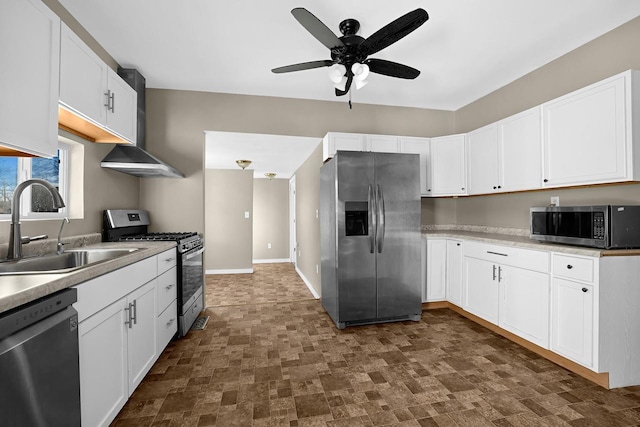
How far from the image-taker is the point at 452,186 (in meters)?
3.63

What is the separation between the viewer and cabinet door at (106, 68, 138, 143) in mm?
2311

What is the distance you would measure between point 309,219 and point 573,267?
11.1 ft

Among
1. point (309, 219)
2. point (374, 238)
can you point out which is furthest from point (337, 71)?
point (309, 219)

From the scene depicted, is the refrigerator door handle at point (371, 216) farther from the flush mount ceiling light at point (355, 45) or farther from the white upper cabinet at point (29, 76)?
the white upper cabinet at point (29, 76)

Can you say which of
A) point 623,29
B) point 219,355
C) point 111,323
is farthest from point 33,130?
point 623,29

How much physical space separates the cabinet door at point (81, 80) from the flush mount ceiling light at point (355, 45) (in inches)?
49.9

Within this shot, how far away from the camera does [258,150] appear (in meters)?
4.58

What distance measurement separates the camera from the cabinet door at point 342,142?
341 cm

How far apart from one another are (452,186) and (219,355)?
315 cm

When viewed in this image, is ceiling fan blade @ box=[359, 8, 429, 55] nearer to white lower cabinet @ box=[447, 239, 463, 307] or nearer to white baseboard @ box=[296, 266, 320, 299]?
white lower cabinet @ box=[447, 239, 463, 307]

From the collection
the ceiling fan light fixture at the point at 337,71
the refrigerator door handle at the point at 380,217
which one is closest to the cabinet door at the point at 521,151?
the refrigerator door handle at the point at 380,217

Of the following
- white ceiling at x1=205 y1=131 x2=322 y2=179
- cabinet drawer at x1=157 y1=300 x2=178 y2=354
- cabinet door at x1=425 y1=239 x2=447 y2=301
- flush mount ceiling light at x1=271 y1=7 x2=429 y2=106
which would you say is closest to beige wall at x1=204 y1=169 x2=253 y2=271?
white ceiling at x1=205 y1=131 x2=322 y2=179

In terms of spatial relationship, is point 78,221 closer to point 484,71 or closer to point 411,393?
point 411,393

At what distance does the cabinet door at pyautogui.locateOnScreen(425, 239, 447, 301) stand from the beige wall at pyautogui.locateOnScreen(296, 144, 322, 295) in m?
1.45
